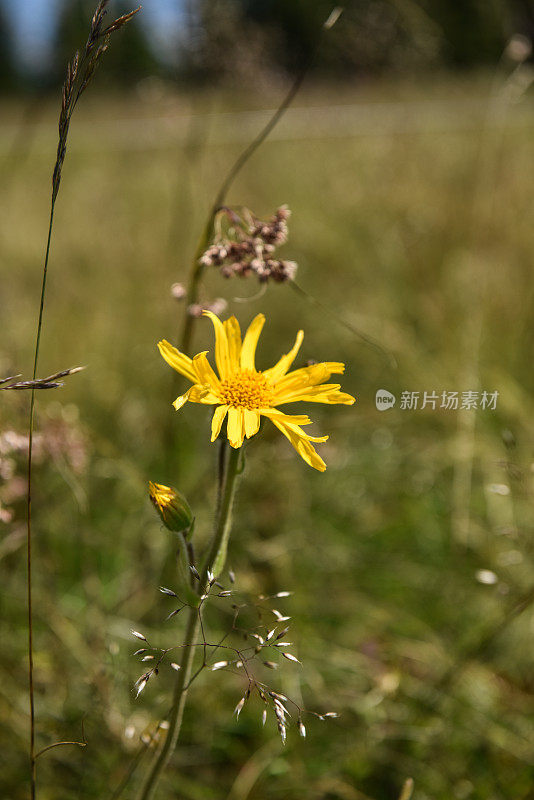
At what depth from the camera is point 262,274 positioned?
3.07 feet

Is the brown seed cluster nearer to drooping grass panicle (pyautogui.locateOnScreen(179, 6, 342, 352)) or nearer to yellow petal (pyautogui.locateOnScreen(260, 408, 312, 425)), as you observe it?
drooping grass panicle (pyautogui.locateOnScreen(179, 6, 342, 352))

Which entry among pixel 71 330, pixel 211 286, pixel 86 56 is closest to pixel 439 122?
pixel 211 286

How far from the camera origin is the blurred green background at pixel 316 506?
1400mm

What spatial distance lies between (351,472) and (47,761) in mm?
1239

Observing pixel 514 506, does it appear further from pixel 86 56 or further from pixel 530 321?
pixel 86 56

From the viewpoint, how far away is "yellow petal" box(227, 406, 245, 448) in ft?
2.76

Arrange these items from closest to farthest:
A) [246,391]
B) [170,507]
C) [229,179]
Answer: [170,507] → [246,391] → [229,179]

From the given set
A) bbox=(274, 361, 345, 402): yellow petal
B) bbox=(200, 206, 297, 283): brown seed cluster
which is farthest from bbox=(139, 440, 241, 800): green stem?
bbox=(200, 206, 297, 283): brown seed cluster

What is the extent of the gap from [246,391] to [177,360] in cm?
13

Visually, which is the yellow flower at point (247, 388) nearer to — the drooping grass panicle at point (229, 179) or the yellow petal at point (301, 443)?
the yellow petal at point (301, 443)

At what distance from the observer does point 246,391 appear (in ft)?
3.15

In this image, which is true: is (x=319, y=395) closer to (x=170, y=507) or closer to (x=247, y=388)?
(x=247, y=388)

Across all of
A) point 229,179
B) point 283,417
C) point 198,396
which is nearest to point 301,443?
point 283,417

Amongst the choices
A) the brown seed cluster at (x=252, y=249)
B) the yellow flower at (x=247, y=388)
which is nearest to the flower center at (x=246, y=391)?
the yellow flower at (x=247, y=388)
